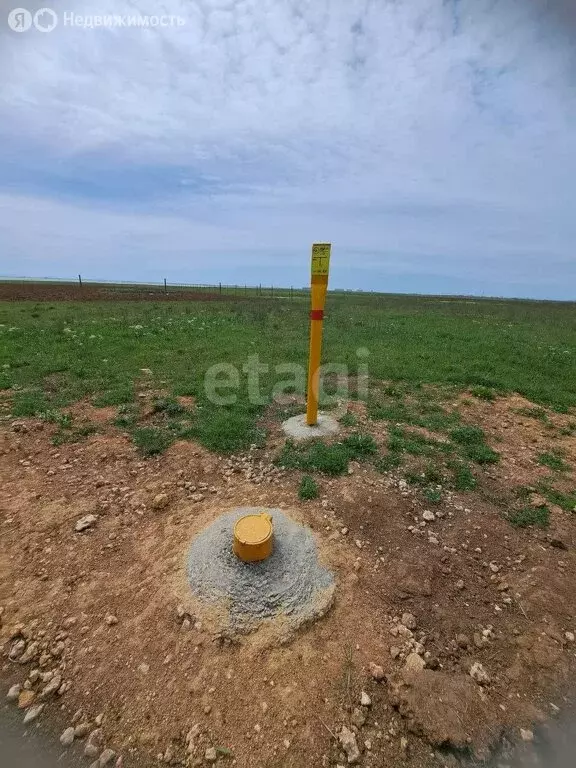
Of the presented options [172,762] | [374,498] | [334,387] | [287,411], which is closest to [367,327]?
[334,387]

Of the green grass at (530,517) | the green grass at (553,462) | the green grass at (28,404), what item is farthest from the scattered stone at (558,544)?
the green grass at (28,404)

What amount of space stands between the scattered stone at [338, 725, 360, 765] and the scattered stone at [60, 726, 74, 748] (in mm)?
1431

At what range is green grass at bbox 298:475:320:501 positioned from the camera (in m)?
4.02

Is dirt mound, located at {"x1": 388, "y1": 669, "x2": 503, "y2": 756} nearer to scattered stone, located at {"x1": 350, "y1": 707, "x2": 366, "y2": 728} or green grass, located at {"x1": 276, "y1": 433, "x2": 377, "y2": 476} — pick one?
scattered stone, located at {"x1": 350, "y1": 707, "x2": 366, "y2": 728}

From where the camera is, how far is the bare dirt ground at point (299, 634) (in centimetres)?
220

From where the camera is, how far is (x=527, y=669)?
2602mm

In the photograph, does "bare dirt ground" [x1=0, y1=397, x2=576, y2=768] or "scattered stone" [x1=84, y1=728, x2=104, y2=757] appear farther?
"bare dirt ground" [x1=0, y1=397, x2=576, y2=768]

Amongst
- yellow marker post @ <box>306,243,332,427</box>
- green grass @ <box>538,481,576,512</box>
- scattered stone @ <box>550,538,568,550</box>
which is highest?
yellow marker post @ <box>306,243,332,427</box>

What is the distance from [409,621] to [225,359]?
22.9 feet

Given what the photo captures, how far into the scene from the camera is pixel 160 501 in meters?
3.93

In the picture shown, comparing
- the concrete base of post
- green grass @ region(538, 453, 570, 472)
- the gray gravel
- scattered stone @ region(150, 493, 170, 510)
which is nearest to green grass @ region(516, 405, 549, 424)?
green grass @ region(538, 453, 570, 472)

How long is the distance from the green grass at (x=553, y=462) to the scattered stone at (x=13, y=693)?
5472 mm

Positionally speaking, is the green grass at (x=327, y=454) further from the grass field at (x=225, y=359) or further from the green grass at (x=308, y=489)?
the grass field at (x=225, y=359)

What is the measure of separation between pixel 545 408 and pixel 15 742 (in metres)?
7.70
